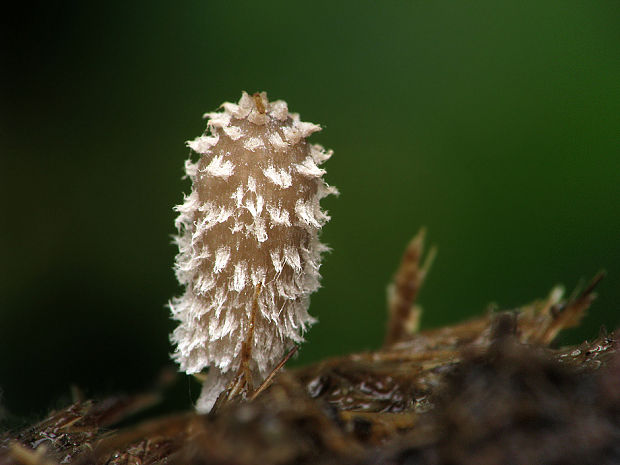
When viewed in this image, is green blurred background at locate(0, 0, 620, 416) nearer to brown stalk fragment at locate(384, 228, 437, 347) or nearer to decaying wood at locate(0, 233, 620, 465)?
brown stalk fragment at locate(384, 228, 437, 347)

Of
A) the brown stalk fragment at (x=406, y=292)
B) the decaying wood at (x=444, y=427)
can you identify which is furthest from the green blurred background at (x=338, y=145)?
the decaying wood at (x=444, y=427)

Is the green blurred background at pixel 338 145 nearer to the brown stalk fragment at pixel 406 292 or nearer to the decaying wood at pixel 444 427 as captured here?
the brown stalk fragment at pixel 406 292

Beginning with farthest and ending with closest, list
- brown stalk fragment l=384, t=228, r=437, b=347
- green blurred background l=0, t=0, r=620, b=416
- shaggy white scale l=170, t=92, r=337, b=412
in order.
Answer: green blurred background l=0, t=0, r=620, b=416 < brown stalk fragment l=384, t=228, r=437, b=347 < shaggy white scale l=170, t=92, r=337, b=412

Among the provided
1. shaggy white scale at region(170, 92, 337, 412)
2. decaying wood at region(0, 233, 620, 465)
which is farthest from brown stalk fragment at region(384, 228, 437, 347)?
decaying wood at region(0, 233, 620, 465)

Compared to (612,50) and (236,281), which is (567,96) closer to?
(612,50)

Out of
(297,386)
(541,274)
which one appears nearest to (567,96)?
(541,274)
